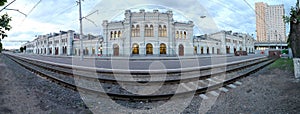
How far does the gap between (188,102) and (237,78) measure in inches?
170

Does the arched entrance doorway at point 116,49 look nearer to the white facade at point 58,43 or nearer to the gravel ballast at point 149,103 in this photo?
the white facade at point 58,43

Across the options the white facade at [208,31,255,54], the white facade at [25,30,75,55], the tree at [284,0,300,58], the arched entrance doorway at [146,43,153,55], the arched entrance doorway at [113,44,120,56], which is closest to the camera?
the tree at [284,0,300,58]

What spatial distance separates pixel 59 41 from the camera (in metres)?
45.7

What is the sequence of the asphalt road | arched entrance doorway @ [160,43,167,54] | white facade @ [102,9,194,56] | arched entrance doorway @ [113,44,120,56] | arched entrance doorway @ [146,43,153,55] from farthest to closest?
arched entrance doorway @ [160,43,167,54]
arched entrance doorway @ [113,44,120,56]
arched entrance doorway @ [146,43,153,55]
white facade @ [102,9,194,56]
the asphalt road

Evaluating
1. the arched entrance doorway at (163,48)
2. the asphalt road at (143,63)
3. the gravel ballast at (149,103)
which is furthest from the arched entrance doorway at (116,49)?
the gravel ballast at (149,103)

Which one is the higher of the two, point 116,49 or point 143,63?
point 116,49

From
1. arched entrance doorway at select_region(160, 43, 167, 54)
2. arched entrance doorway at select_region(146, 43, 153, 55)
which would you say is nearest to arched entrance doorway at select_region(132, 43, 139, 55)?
arched entrance doorway at select_region(146, 43, 153, 55)

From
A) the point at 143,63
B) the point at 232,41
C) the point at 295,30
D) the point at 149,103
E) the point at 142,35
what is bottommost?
the point at 149,103

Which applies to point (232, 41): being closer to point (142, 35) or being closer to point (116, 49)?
point (142, 35)

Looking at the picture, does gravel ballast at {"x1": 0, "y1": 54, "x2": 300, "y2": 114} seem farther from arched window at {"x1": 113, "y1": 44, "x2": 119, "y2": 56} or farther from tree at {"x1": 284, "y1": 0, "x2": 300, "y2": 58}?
arched window at {"x1": 113, "y1": 44, "x2": 119, "y2": 56}

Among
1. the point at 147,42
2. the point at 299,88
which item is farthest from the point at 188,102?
the point at 147,42

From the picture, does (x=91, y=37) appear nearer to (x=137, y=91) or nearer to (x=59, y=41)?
(x=59, y=41)

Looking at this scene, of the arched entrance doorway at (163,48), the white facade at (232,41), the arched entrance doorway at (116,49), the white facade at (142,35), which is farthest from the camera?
the white facade at (232,41)

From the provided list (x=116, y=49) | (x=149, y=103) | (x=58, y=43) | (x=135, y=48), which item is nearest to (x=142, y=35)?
(x=135, y=48)
